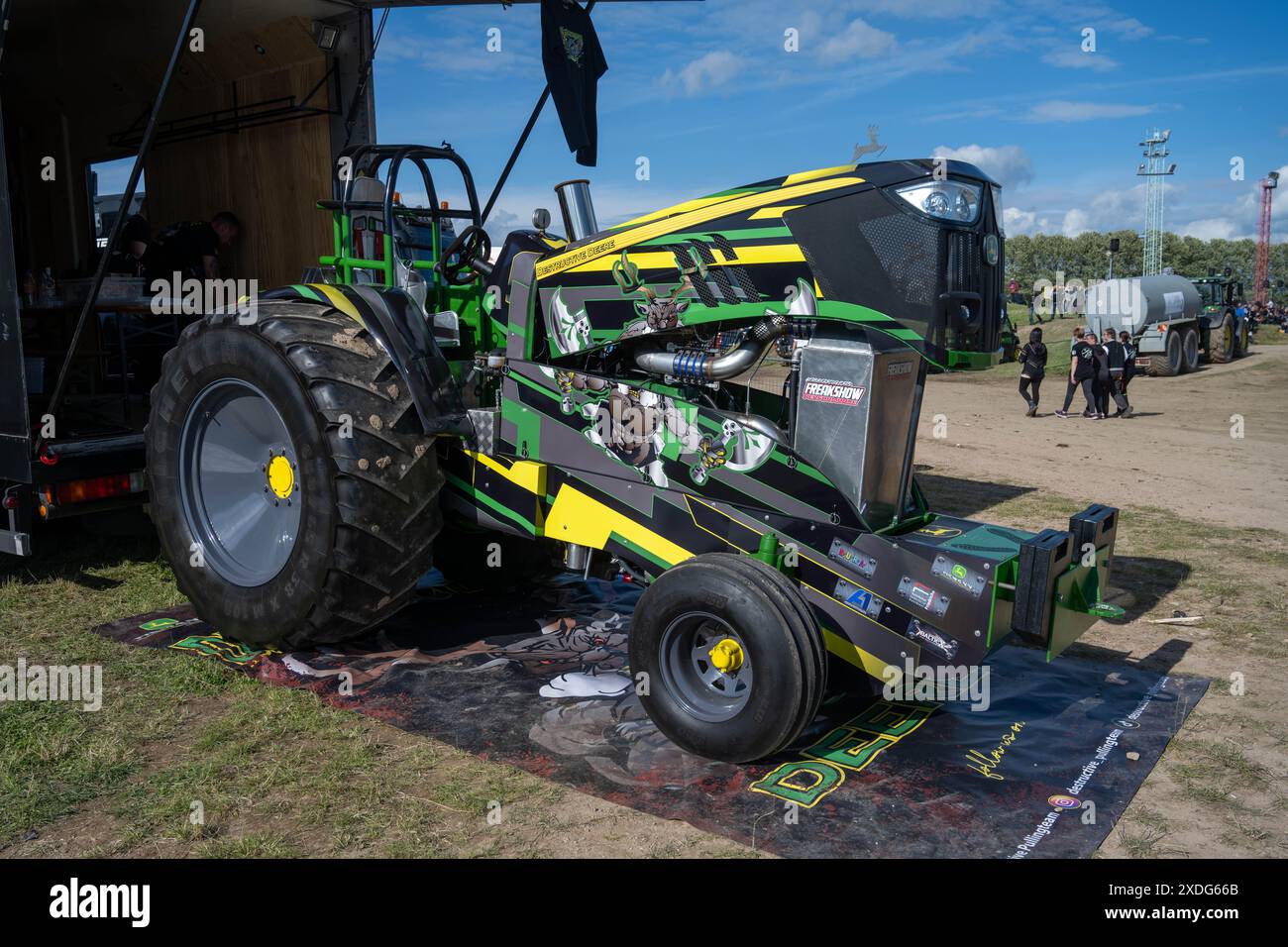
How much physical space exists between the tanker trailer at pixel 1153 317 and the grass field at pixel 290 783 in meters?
19.7

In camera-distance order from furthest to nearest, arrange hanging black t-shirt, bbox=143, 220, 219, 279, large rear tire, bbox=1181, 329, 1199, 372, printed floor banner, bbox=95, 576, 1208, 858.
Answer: large rear tire, bbox=1181, 329, 1199, 372 < hanging black t-shirt, bbox=143, 220, 219, 279 < printed floor banner, bbox=95, 576, 1208, 858

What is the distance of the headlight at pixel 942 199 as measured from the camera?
360cm

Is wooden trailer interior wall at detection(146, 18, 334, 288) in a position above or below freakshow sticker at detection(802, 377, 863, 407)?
above

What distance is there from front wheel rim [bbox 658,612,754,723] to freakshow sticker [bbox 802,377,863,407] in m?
0.97

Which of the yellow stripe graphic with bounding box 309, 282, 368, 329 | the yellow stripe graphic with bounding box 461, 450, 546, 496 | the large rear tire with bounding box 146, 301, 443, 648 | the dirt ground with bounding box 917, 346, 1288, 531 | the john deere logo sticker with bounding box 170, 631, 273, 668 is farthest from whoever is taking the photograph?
the dirt ground with bounding box 917, 346, 1288, 531

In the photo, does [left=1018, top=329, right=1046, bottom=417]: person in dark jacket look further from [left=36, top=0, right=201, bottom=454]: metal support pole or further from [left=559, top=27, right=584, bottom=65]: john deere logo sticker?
[left=36, top=0, right=201, bottom=454]: metal support pole

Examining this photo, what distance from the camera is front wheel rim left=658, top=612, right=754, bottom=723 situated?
146 inches

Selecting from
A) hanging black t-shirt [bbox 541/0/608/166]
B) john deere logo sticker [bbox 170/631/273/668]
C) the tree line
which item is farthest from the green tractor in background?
the tree line


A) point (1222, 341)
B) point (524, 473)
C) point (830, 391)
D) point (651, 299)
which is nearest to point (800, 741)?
point (830, 391)

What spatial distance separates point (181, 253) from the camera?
769cm

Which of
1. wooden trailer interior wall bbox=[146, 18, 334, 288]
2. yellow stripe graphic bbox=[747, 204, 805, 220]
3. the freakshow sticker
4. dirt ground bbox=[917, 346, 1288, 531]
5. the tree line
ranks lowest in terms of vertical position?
dirt ground bbox=[917, 346, 1288, 531]

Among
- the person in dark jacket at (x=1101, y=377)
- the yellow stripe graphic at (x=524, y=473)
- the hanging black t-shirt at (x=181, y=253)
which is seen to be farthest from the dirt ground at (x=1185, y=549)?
the hanging black t-shirt at (x=181, y=253)

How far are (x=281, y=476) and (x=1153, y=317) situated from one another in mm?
23093

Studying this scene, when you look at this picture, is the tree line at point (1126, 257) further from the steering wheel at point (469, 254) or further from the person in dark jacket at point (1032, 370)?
the steering wheel at point (469, 254)
